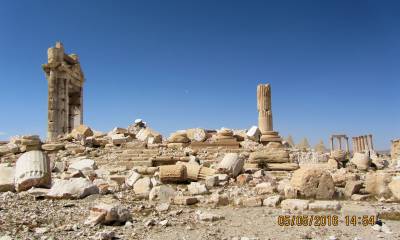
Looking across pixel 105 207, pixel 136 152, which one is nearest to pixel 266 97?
pixel 136 152

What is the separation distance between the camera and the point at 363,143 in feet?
103

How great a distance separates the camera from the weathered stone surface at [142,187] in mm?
8062

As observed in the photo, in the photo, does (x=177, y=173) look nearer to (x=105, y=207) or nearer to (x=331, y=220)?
(x=105, y=207)

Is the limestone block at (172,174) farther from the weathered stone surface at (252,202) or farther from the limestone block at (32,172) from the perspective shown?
the weathered stone surface at (252,202)

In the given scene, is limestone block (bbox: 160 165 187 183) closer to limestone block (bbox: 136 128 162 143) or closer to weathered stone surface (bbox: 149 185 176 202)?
weathered stone surface (bbox: 149 185 176 202)

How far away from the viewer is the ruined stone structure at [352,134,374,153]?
3066 cm

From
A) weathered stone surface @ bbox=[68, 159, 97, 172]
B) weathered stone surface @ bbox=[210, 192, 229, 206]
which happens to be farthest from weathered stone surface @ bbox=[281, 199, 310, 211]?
weathered stone surface @ bbox=[68, 159, 97, 172]

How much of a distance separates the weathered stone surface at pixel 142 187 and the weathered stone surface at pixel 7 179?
9.41 ft

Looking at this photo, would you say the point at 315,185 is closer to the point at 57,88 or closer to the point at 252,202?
the point at 252,202

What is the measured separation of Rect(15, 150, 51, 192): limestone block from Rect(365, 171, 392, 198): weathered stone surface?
25.1ft

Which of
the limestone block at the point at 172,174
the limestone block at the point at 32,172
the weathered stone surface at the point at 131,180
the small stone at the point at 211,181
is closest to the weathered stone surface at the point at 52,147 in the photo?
the limestone block at the point at 32,172

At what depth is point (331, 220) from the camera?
5.64 meters

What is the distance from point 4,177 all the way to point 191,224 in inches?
226
